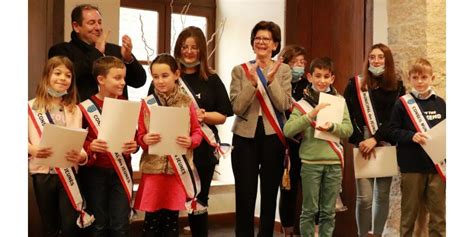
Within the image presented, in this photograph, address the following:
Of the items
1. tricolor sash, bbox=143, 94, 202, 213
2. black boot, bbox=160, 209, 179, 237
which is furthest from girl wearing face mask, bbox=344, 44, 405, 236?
black boot, bbox=160, 209, 179, 237

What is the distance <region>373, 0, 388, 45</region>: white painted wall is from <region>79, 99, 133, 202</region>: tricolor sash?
2.21 meters

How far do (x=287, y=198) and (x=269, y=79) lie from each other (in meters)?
0.98

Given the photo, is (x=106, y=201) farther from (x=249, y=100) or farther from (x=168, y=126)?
(x=249, y=100)

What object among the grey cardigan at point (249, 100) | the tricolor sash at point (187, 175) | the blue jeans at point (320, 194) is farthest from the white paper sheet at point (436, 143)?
the tricolor sash at point (187, 175)

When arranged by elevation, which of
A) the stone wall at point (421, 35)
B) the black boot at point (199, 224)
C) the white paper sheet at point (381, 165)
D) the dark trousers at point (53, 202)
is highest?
the stone wall at point (421, 35)

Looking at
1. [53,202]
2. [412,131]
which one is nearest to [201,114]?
[53,202]

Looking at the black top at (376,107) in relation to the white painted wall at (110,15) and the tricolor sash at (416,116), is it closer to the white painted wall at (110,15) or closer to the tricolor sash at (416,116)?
the tricolor sash at (416,116)

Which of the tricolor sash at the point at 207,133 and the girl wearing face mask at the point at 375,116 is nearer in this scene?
the tricolor sash at the point at 207,133

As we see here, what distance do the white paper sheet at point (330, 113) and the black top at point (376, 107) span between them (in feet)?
1.22

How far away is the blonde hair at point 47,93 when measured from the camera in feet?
8.96

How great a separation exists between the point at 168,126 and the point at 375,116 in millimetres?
1416
